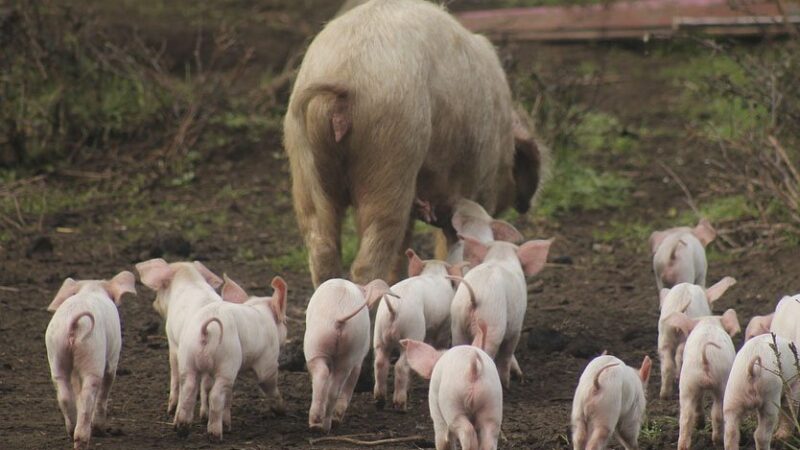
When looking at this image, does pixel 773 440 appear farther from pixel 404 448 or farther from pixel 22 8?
pixel 22 8

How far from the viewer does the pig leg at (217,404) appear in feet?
18.1

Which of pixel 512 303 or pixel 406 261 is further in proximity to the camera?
pixel 406 261

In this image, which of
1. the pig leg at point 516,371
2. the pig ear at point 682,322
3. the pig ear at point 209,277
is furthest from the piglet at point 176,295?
the pig ear at point 682,322

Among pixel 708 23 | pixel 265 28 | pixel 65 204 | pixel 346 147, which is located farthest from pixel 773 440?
pixel 265 28

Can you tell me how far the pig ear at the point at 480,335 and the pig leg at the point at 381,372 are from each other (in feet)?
1.28

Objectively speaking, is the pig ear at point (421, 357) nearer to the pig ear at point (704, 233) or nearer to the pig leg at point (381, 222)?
the pig leg at point (381, 222)

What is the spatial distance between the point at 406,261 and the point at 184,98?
13.2 ft

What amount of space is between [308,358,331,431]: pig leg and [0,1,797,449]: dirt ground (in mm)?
66

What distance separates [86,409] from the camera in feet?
17.6

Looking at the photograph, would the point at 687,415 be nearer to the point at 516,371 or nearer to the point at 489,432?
the point at 489,432

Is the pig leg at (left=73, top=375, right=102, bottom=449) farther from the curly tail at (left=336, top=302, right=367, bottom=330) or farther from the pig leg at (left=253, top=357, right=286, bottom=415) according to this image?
the curly tail at (left=336, top=302, right=367, bottom=330)

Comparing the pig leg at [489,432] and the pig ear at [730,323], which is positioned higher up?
the pig ear at [730,323]

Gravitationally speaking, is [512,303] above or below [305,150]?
below

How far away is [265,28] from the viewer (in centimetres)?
1470
